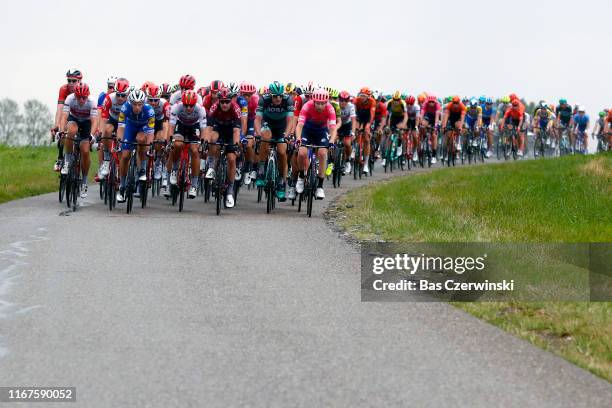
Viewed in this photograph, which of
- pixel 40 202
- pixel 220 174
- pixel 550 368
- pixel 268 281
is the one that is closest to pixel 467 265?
pixel 268 281

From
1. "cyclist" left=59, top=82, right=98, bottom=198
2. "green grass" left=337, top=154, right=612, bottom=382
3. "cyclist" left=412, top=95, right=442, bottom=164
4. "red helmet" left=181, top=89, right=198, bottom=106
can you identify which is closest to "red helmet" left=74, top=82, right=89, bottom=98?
"cyclist" left=59, top=82, right=98, bottom=198

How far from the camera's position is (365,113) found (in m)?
29.5

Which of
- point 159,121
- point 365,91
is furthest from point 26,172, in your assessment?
point 365,91

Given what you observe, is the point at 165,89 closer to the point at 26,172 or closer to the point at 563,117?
the point at 26,172

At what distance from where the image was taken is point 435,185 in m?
24.9

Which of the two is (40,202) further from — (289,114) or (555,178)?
(555,178)

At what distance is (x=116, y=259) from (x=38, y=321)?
3.78 m

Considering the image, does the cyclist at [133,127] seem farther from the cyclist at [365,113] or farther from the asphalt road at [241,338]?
the cyclist at [365,113]

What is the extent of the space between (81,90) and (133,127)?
1129mm

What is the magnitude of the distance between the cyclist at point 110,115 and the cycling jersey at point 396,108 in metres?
13.2

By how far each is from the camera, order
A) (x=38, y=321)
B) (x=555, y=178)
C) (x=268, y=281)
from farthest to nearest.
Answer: (x=555, y=178)
(x=268, y=281)
(x=38, y=321)

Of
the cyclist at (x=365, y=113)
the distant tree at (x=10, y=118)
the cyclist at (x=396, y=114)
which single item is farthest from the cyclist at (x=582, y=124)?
the distant tree at (x=10, y=118)

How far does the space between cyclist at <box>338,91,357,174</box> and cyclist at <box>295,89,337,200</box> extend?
643 cm

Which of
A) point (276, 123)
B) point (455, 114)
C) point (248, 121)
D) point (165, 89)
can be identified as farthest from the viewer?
point (455, 114)
